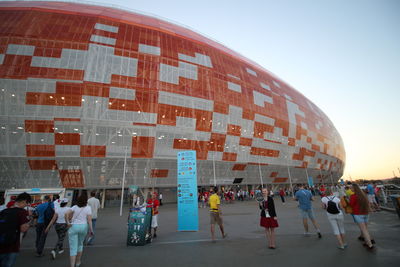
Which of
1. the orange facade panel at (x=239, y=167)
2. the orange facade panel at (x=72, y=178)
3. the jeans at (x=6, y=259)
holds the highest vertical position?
the orange facade panel at (x=239, y=167)

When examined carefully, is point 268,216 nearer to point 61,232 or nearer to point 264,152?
point 61,232

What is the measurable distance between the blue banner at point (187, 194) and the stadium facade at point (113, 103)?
14.6 meters

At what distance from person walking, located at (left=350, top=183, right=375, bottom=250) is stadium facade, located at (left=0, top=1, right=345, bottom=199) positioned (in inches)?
847

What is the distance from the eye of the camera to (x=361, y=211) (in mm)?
5883

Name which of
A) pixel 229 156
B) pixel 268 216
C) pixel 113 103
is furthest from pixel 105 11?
pixel 268 216

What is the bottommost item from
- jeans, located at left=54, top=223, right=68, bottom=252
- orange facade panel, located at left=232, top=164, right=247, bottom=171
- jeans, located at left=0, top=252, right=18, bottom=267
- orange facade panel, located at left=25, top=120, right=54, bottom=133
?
jeans, located at left=54, top=223, right=68, bottom=252

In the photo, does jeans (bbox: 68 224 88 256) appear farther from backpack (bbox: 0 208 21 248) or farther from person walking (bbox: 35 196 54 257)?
person walking (bbox: 35 196 54 257)

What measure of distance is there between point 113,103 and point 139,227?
64.0 feet

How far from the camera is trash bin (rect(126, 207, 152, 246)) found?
729 centimetres

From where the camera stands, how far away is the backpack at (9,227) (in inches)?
131

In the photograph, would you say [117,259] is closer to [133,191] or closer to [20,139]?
[133,191]

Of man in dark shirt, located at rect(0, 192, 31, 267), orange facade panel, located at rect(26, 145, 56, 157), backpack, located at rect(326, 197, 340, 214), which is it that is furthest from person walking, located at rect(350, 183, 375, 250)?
orange facade panel, located at rect(26, 145, 56, 157)

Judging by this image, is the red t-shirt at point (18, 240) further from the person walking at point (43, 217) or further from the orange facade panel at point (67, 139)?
the orange facade panel at point (67, 139)

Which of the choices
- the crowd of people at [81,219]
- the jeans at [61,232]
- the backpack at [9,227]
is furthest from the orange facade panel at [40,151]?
the backpack at [9,227]
